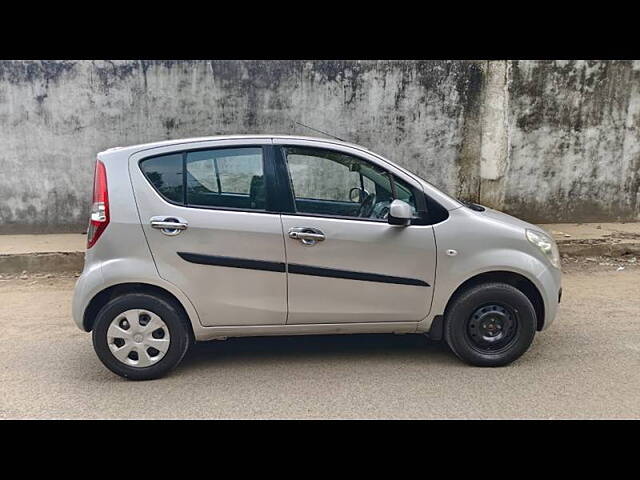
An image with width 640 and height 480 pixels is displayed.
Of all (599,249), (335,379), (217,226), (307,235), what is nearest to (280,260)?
(307,235)

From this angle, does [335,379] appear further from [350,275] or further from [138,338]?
[138,338]

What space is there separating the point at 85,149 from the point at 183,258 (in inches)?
→ 178

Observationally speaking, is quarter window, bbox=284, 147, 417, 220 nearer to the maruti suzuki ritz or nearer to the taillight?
the maruti suzuki ritz

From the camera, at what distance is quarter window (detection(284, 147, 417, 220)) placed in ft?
13.1

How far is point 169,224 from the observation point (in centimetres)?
Answer: 372

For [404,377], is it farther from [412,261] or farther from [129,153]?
[129,153]

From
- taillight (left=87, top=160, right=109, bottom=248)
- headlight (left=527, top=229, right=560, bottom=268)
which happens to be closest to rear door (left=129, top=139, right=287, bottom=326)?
taillight (left=87, top=160, right=109, bottom=248)

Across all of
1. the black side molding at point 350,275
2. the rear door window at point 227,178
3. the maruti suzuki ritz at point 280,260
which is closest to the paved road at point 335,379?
the maruti suzuki ritz at point 280,260

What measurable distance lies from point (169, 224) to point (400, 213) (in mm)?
1650

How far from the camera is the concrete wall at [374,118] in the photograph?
7.24m

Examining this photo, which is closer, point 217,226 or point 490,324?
point 217,226

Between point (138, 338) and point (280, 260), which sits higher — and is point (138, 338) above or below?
below

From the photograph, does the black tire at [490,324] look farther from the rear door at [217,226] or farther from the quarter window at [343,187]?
the rear door at [217,226]

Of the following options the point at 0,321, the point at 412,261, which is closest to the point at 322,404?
the point at 412,261
